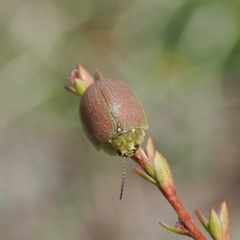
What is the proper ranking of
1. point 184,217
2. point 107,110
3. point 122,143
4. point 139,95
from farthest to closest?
point 139,95 < point 122,143 < point 107,110 < point 184,217

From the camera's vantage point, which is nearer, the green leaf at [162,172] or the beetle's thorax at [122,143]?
the green leaf at [162,172]

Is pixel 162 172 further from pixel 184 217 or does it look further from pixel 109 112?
pixel 109 112

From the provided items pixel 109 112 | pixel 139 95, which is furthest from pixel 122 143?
pixel 139 95

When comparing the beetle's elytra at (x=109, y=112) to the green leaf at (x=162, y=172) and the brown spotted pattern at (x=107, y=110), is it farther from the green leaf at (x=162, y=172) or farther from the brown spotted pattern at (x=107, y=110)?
the green leaf at (x=162, y=172)

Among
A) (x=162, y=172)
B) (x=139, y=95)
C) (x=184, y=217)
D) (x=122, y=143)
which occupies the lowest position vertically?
(x=184, y=217)

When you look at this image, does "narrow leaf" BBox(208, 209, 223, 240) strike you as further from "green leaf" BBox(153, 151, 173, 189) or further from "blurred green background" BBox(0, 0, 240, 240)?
"blurred green background" BBox(0, 0, 240, 240)

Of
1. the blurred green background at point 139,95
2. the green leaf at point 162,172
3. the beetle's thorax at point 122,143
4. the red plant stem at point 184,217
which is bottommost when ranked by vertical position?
the red plant stem at point 184,217

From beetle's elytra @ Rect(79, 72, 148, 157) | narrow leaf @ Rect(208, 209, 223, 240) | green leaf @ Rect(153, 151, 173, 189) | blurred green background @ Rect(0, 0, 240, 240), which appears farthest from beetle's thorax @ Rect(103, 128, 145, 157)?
blurred green background @ Rect(0, 0, 240, 240)

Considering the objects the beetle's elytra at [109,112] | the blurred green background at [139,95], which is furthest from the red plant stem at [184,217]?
the blurred green background at [139,95]
